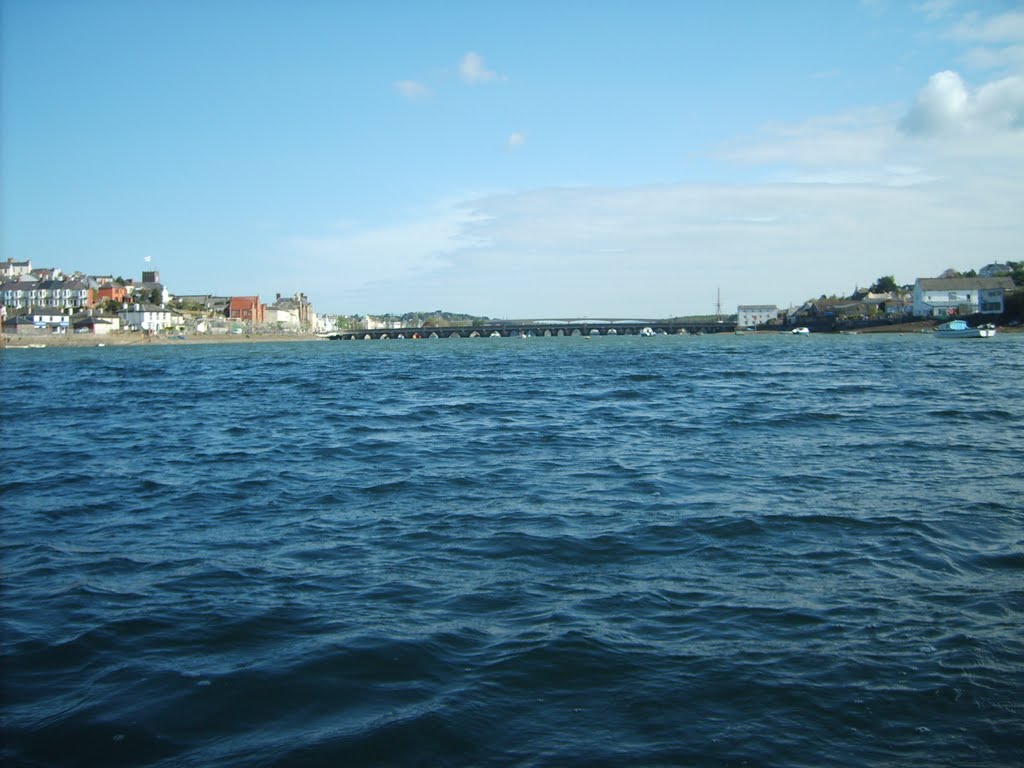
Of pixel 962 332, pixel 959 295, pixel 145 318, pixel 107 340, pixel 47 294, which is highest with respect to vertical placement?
pixel 47 294

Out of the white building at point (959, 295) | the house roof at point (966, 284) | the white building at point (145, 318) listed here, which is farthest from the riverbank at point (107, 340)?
the house roof at point (966, 284)

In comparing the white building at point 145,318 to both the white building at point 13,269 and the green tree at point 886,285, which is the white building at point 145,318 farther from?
the green tree at point 886,285

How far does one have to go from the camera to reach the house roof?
4510 inches

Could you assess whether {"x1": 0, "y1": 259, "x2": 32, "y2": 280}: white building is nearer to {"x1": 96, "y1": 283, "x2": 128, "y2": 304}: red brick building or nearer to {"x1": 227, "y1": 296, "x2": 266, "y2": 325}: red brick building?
{"x1": 96, "y1": 283, "x2": 128, "y2": 304}: red brick building

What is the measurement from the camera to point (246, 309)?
188000mm

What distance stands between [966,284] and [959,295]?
1857mm

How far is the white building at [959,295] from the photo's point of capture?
11175 cm

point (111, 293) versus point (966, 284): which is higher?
point (111, 293)

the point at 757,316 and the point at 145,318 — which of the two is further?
the point at 757,316

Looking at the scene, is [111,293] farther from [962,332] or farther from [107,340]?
[962,332]

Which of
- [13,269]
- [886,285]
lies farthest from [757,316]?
[13,269]

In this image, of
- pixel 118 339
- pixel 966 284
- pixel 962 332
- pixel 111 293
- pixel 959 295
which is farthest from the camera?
pixel 111 293

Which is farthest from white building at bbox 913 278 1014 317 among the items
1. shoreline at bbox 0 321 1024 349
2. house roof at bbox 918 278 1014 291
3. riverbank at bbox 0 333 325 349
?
riverbank at bbox 0 333 325 349

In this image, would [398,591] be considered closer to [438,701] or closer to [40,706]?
[438,701]
